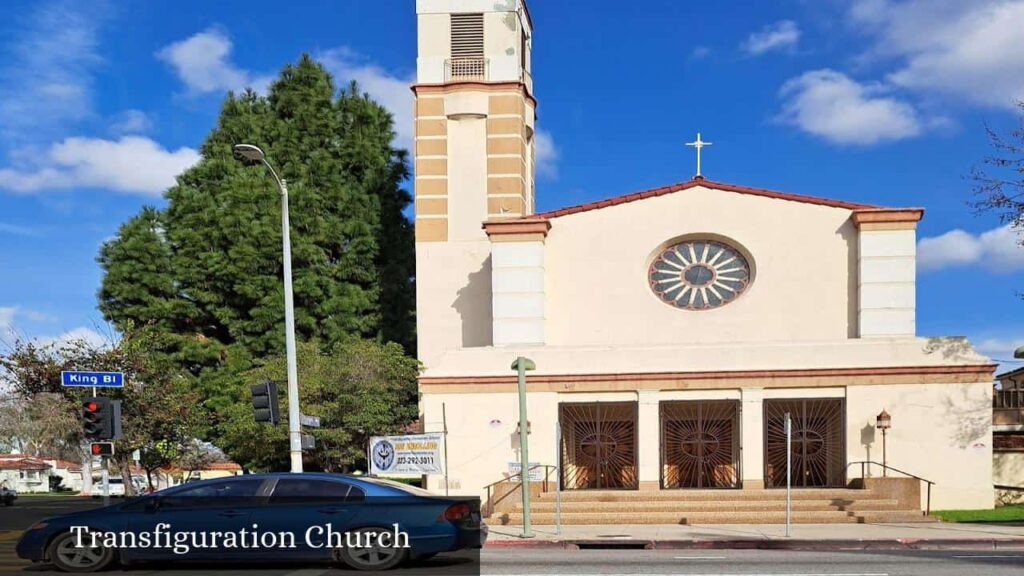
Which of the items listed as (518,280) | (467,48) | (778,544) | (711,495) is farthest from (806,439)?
(467,48)

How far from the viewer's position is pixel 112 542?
1299 centimetres

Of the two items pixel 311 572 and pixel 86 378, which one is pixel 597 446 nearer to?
pixel 86 378

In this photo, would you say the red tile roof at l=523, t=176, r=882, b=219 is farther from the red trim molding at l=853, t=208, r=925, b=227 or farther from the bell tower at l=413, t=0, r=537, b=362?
the bell tower at l=413, t=0, r=537, b=362

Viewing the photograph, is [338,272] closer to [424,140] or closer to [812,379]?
[424,140]

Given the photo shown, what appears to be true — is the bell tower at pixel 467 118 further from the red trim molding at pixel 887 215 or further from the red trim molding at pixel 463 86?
the red trim molding at pixel 887 215

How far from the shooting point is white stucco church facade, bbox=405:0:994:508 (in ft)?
85.6

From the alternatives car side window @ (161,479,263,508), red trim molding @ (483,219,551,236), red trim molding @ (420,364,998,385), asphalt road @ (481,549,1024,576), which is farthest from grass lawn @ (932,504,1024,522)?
car side window @ (161,479,263,508)

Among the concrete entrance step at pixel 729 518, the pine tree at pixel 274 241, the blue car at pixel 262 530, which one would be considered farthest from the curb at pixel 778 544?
the pine tree at pixel 274 241

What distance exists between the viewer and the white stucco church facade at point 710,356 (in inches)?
1027

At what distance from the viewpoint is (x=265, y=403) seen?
789 inches

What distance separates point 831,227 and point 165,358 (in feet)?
74.4

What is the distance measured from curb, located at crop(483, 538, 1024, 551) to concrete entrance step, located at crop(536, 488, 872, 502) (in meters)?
5.55

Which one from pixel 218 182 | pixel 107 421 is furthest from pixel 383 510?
pixel 218 182

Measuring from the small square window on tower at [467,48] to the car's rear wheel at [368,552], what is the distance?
27.2 metres
